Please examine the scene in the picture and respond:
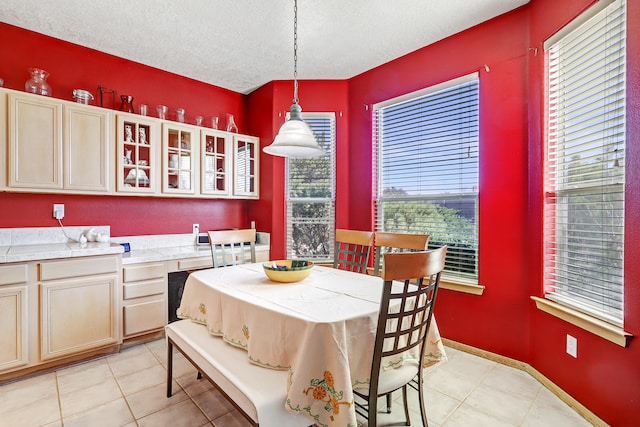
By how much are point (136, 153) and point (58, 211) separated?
0.84m

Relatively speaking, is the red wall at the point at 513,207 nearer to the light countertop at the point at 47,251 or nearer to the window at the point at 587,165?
the window at the point at 587,165

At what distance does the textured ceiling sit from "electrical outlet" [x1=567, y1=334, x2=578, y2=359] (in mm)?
2398

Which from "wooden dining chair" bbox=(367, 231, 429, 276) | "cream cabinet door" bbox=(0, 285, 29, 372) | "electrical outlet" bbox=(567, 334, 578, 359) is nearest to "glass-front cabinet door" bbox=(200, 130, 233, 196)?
"cream cabinet door" bbox=(0, 285, 29, 372)

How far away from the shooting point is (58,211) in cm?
282

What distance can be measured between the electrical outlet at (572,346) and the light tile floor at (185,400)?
0.33m

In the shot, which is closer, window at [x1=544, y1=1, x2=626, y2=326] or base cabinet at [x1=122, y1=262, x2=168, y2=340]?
window at [x1=544, y1=1, x2=626, y2=326]

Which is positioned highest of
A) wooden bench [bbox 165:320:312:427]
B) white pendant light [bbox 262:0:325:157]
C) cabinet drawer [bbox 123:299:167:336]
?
white pendant light [bbox 262:0:325:157]

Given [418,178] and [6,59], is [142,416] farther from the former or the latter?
[6,59]

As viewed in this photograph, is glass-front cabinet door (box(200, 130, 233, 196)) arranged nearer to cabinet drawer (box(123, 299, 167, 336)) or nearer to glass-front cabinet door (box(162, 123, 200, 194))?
glass-front cabinet door (box(162, 123, 200, 194))

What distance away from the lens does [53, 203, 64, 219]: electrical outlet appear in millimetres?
2811

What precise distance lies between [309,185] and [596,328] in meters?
2.75

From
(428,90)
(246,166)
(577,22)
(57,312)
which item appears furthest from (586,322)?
(57,312)

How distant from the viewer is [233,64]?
331 cm

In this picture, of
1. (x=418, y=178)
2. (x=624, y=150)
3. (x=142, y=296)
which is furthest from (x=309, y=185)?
(x=624, y=150)
